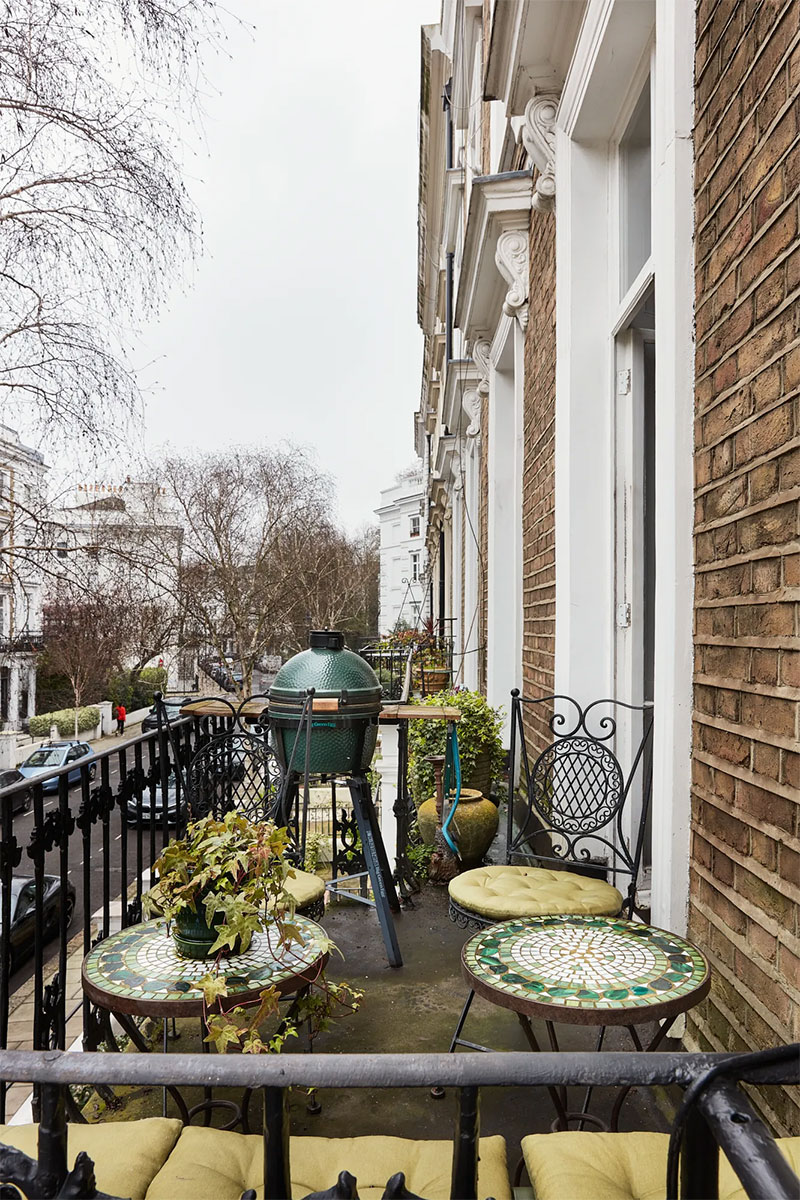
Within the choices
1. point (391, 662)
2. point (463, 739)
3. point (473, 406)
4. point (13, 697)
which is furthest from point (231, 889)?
point (13, 697)

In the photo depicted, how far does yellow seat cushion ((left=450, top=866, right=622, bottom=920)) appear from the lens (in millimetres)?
2561

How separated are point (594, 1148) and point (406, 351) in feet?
177

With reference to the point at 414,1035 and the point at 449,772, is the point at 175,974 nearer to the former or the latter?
the point at 414,1035

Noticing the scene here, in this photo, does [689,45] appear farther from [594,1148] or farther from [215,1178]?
[215,1178]

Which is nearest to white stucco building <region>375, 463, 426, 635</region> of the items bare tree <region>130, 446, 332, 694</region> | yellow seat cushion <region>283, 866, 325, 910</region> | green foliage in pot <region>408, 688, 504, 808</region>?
bare tree <region>130, 446, 332, 694</region>

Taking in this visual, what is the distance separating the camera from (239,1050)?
243cm

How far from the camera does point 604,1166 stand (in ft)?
4.46

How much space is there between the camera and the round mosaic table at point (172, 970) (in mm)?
1850

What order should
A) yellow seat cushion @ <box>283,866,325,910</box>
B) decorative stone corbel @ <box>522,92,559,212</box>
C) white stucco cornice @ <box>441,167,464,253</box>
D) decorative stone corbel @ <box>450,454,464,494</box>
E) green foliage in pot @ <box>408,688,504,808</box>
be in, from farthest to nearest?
decorative stone corbel @ <box>450,454,464,494</box> → white stucco cornice @ <box>441,167,464,253</box> → green foliage in pot @ <box>408,688,504,808</box> → decorative stone corbel @ <box>522,92,559,212</box> → yellow seat cushion @ <box>283,866,325,910</box>

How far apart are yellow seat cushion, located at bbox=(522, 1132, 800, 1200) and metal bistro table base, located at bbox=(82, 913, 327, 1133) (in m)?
0.79

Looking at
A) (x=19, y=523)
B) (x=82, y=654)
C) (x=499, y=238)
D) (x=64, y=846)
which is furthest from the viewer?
(x=82, y=654)

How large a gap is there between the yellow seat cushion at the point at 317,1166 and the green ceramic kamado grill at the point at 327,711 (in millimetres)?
1815

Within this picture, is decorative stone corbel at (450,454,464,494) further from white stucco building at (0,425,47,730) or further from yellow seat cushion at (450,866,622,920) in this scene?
yellow seat cushion at (450,866,622,920)

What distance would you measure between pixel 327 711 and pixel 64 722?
114ft
